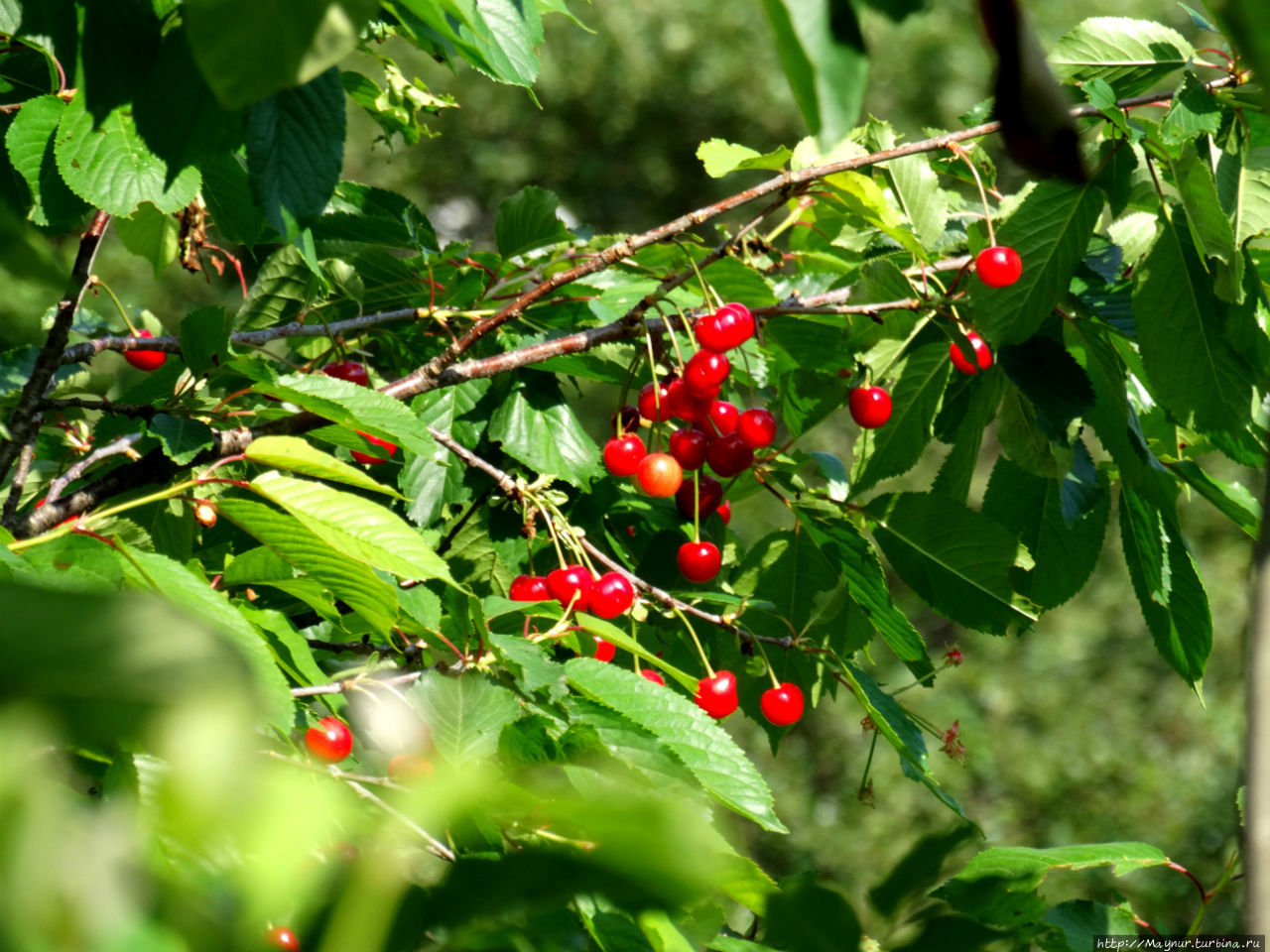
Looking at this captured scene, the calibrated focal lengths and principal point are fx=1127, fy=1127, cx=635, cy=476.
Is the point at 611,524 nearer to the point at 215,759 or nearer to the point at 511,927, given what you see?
the point at 511,927

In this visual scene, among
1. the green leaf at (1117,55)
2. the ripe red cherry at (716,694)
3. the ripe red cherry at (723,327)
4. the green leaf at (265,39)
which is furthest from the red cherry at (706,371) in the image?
the green leaf at (265,39)

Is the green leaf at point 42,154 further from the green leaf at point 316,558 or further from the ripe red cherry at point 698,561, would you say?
the ripe red cherry at point 698,561

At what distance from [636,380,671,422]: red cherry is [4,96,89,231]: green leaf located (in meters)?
0.46

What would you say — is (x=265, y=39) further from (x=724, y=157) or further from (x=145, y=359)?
(x=145, y=359)

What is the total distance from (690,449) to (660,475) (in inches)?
1.5

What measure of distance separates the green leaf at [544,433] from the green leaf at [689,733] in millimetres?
276

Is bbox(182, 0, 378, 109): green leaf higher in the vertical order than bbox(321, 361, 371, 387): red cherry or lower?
higher

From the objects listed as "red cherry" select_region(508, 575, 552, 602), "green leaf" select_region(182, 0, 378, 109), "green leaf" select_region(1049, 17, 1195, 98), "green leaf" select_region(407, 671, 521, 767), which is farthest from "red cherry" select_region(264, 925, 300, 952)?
"green leaf" select_region(1049, 17, 1195, 98)

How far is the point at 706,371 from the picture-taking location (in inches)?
35.6

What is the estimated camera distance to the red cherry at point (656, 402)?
0.97 meters

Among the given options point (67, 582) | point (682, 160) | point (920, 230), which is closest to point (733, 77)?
point (682, 160)

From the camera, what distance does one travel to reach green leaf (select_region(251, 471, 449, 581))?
0.63 meters

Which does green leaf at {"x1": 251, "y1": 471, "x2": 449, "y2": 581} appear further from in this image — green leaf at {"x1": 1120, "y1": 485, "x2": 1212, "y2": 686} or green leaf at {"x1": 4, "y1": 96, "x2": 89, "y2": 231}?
green leaf at {"x1": 1120, "y1": 485, "x2": 1212, "y2": 686}

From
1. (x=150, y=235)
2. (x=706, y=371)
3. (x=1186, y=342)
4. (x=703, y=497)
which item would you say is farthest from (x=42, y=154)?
(x=1186, y=342)
